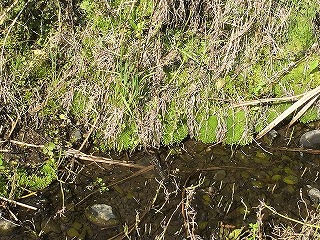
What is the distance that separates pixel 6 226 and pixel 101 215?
74 centimetres

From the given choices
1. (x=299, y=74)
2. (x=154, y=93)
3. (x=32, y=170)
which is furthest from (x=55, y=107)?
(x=299, y=74)

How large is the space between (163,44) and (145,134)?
83 cm

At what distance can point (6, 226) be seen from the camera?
157 inches

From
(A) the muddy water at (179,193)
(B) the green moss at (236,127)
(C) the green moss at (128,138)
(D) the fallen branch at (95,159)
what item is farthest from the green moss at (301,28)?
(D) the fallen branch at (95,159)

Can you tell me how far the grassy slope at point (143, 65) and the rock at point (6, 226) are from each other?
91 cm

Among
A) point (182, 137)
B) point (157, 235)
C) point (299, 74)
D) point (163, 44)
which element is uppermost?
point (163, 44)

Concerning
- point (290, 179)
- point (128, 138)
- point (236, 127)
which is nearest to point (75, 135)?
point (128, 138)

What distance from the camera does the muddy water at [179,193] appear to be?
4125 mm

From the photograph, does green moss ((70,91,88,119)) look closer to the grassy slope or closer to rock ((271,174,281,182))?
the grassy slope

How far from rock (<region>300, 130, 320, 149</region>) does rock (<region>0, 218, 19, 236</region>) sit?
2.79 metres

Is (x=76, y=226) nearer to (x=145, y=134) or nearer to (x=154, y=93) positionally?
(x=145, y=134)

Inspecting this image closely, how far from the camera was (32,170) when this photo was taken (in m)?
4.40

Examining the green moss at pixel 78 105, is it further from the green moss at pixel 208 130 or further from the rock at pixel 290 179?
the rock at pixel 290 179

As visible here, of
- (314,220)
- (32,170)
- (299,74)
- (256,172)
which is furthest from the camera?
(299,74)
